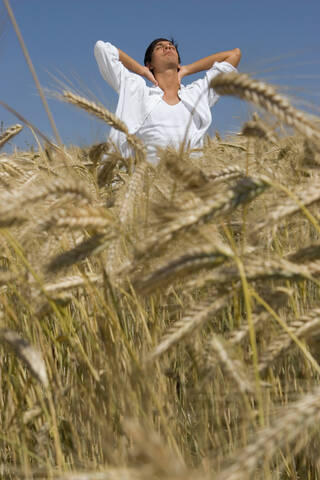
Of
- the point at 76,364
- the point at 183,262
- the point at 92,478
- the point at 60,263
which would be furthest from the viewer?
the point at 76,364

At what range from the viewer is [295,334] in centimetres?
78

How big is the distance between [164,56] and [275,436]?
15.2 ft

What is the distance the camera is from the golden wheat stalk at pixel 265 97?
81 cm

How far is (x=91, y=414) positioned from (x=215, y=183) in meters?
0.59

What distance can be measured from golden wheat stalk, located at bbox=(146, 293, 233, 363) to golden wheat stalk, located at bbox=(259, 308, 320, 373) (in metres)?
0.11

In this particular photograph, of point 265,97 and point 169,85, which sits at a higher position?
point 169,85

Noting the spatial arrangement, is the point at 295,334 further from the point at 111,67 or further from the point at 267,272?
the point at 111,67

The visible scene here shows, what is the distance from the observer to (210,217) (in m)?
0.77

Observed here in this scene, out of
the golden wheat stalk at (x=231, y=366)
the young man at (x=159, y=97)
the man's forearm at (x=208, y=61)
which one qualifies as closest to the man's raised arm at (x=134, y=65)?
the man's forearm at (x=208, y=61)

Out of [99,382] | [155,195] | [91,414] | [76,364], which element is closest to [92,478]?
[99,382]

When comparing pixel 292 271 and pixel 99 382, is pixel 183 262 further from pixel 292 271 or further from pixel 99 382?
pixel 99 382

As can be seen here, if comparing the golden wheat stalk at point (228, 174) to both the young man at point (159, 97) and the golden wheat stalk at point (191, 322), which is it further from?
the young man at point (159, 97)

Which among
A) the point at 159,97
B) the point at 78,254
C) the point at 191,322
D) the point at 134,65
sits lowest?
the point at 191,322

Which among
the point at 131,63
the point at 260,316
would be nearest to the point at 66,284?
the point at 260,316
